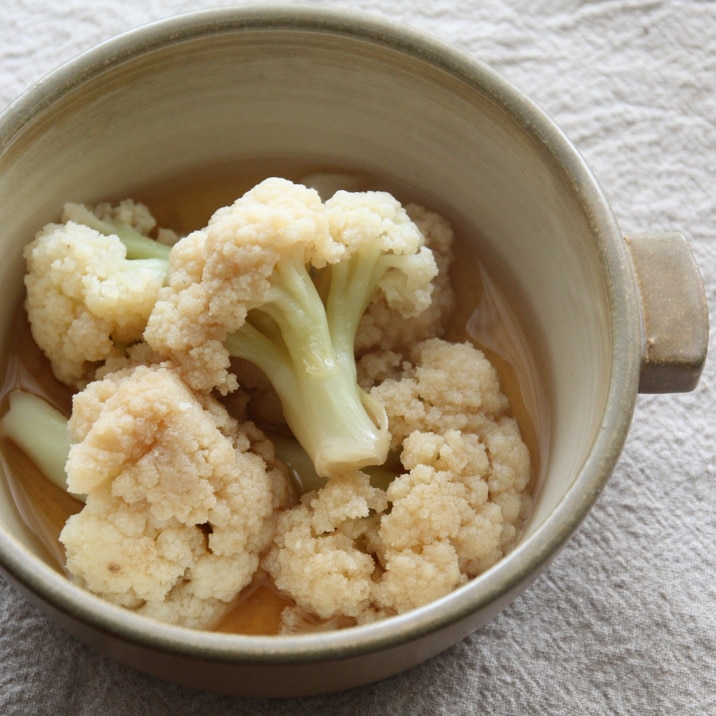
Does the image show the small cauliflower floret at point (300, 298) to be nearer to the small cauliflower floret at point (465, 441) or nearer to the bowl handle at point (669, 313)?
the small cauliflower floret at point (465, 441)

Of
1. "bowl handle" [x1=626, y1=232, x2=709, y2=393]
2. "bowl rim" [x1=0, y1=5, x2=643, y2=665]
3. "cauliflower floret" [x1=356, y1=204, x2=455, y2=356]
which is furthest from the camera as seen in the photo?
"cauliflower floret" [x1=356, y1=204, x2=455, y2=356]

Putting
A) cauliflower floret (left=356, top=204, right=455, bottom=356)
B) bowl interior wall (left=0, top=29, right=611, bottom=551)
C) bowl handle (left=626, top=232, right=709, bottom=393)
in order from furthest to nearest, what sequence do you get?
1. cauliflower floret (left=356, top=204, right=455, bottom=356)
2. bowl interior wall (left=0, top=29, right=611, bottom=551)
3. bowl handle (left=626, top=232, right=709, bottom=393)

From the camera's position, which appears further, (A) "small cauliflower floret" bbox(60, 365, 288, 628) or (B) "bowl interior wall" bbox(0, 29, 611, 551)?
(B) "bowl interior wall" bbox(0, 29, 611, 551)

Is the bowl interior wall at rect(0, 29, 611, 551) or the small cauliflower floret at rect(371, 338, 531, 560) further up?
the bowl interior wall at rect(0, 29, 611, 551)

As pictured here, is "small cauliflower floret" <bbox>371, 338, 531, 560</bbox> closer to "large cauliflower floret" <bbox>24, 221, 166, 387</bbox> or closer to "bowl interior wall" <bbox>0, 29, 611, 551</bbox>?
"bowl interior wall" <bbox>0, 29, 611, 551</bbox>

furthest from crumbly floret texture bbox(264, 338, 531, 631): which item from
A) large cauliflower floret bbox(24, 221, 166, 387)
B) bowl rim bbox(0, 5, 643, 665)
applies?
large cauliflower floret bbox(24, 221, 166, 387)

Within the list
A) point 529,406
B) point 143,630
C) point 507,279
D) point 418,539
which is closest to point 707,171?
point 507,279

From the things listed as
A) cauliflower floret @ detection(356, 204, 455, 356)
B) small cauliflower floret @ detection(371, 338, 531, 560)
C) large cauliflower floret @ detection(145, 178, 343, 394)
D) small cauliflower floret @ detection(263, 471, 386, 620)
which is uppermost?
large cauliflower floret @ detection(145, 178, 343, 394)

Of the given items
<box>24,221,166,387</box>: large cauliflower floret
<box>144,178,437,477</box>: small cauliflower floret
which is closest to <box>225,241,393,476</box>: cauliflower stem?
<box>144,178,437,477</box>: small cauliflower floret
